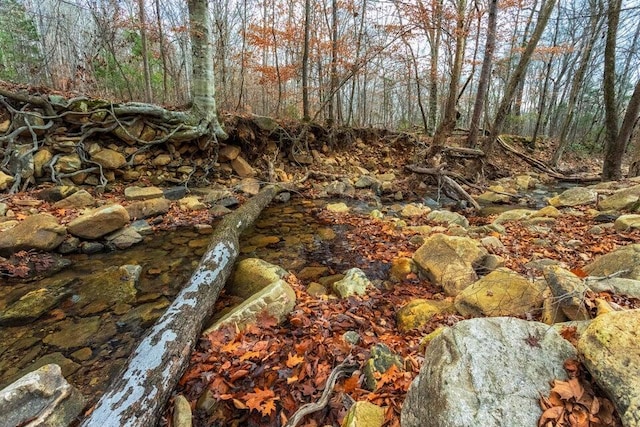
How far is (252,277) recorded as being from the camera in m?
4.02

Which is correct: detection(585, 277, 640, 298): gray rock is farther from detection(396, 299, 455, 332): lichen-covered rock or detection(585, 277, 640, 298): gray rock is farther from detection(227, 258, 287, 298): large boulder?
detection(227, 258, 287, 298): large boulder

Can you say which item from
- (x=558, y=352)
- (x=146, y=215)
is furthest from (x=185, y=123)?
(x=558, y=352)

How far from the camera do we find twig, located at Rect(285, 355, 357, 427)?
75.1 inches

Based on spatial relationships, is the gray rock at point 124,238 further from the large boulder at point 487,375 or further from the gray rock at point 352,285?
the large boulder at point 487,375

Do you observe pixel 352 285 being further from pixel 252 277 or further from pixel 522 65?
pixel 522 65

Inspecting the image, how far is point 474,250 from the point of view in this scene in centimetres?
386

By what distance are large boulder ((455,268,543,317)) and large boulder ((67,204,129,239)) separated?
17.7 ft

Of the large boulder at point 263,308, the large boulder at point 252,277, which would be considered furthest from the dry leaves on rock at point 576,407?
the large boulder at point 252,277

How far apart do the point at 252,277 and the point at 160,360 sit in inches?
65.8

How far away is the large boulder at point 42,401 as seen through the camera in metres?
1.88

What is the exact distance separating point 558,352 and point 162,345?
9.11 ft

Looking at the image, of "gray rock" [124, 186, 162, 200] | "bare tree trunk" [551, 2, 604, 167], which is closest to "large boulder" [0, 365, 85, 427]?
"gray rock" [124, 186, 162, 200]

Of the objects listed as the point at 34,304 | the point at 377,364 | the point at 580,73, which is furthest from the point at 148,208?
the point at 580,73

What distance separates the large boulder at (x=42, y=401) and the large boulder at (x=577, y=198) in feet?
30.2
